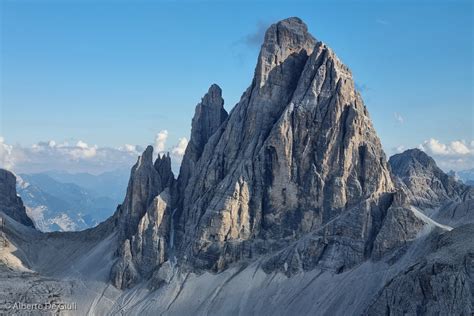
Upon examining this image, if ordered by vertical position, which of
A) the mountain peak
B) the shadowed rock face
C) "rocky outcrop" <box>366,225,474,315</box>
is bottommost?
"rocky outcrop" <box>366,225,474,315</box>

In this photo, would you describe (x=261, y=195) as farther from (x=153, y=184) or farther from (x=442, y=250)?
(x=442, y=250)

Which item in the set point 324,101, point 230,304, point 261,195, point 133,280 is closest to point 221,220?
point 261,195

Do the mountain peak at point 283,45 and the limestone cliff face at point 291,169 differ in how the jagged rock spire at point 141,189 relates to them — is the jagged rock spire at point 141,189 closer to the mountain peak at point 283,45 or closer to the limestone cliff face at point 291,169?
the limestone cliff face at point 291,169

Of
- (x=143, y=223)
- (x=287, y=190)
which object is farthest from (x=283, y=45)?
(x=143, y=223)

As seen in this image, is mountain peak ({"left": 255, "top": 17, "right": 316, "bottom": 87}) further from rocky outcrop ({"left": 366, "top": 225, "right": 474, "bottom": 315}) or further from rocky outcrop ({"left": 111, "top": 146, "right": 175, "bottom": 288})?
rocky outcrop ({"left": 366, "top": 225, "right": 474, "bottom": 315})

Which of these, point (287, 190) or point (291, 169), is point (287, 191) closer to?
point (287, 190)

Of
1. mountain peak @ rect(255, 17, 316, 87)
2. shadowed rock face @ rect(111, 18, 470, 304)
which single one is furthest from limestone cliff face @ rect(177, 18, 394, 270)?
mountain peak @ rect(255, 17, 316, 87)

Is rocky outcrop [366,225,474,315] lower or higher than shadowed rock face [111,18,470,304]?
lower
